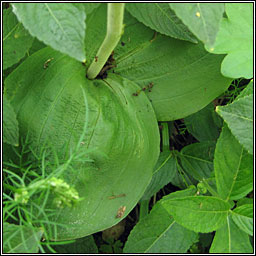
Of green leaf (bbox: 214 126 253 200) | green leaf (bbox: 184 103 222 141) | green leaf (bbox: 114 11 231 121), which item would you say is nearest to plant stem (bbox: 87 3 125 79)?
green leaf (bbox: 114 11 231 121)

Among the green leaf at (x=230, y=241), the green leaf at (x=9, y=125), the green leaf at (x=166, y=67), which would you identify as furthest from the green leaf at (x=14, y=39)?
the green leaf at (x=230, y=241)

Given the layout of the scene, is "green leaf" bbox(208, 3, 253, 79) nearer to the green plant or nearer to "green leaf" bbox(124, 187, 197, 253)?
the green plant

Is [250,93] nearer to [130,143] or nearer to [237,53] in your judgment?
[237,53]

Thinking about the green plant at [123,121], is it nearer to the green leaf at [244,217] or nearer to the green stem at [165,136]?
the green leaf at [244,217]

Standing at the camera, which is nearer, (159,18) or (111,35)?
(111,35)

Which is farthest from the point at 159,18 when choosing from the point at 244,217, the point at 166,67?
the point at 244,217

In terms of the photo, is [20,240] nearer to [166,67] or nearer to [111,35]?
[111,35]

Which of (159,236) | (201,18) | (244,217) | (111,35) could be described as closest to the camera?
(201,18)

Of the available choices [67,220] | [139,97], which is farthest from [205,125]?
[67,220]
